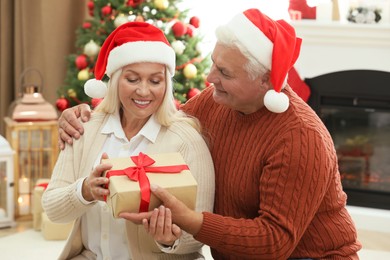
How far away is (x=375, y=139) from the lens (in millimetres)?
4582

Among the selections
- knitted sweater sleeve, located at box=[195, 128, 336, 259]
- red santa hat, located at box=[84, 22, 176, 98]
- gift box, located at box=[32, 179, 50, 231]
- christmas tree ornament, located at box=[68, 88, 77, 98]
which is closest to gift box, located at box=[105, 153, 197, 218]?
knitted sweater sleeve, located at box=[195, 128, 336, 259]

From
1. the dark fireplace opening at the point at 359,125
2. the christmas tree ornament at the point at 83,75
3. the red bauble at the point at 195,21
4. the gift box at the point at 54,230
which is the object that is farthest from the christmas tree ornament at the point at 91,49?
the dark fireplace opening at the point at 359,125

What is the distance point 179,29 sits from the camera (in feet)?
13.5

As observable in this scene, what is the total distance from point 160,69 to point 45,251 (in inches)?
72.5

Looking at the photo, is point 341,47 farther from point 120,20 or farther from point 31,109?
point 31,109

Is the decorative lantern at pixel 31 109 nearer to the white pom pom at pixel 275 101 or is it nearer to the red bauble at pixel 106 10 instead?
the red bauble at pixel 106 10

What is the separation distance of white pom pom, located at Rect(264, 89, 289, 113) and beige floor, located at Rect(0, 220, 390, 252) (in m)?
2.22

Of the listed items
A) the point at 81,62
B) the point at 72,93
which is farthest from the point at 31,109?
the point at 81,62

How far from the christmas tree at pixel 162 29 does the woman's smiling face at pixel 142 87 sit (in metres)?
1.87

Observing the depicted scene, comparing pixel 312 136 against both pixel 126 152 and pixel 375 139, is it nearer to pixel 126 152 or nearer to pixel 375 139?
pixel 126 152

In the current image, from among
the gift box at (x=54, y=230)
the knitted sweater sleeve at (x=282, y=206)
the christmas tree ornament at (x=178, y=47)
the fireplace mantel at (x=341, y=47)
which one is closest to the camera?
the knitted sweater sleeve at (x=282, y=206)

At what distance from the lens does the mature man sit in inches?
79.3

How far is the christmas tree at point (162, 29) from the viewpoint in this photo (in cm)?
415

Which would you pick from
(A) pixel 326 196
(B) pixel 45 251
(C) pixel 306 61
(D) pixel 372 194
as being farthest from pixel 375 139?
(A) pixel 326 196
